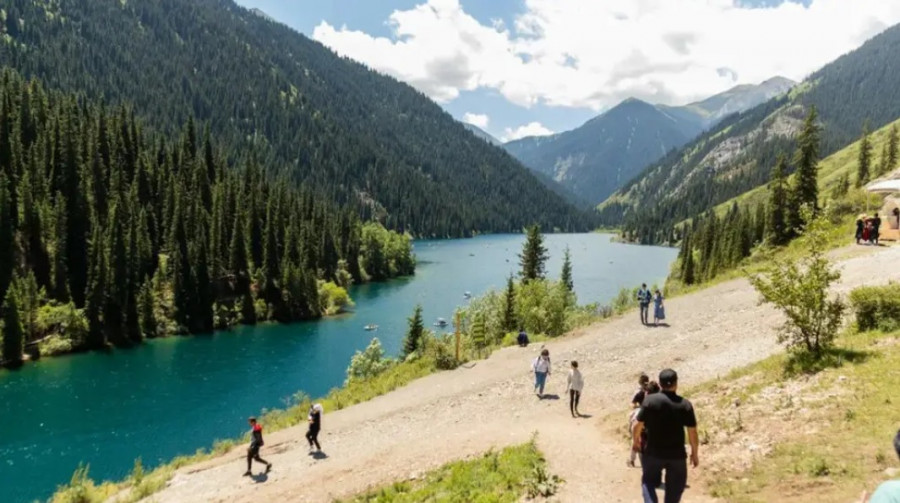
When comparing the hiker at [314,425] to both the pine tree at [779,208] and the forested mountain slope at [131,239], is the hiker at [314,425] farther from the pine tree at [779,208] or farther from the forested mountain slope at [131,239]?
the forested mountain slope at [131,239]

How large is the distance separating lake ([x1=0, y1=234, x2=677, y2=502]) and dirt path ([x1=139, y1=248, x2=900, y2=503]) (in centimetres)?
425

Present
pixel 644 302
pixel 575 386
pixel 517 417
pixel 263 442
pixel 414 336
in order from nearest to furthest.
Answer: pixel 575 386 → pixel 517 417 → pixel 263 442 → pixel 644 302 → pixel 414 336

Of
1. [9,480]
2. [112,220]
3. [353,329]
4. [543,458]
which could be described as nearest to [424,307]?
[353,329]

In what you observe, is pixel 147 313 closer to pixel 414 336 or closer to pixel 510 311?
pixel 414 336

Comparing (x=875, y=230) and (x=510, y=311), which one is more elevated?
(x=875, y=230)

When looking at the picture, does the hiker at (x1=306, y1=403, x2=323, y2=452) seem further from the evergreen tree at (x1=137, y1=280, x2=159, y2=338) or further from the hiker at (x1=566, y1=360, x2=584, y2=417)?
the evergreen tree at (x1=137, y1=280, x2=159, y2=338)

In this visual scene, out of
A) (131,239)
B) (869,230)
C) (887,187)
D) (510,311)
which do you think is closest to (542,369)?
(510,311)

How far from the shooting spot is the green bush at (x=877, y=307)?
20.1m

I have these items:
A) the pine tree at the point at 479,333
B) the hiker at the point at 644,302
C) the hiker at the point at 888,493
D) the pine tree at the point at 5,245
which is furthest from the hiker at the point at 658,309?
the pine tree at the point at 5,245

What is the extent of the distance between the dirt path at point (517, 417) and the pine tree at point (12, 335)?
52.7 m

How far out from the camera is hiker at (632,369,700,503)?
29.3 feet

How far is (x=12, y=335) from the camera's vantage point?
63.1 metres

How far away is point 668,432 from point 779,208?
66207mm

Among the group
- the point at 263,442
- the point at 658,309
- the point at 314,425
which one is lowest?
the point at 263,442
